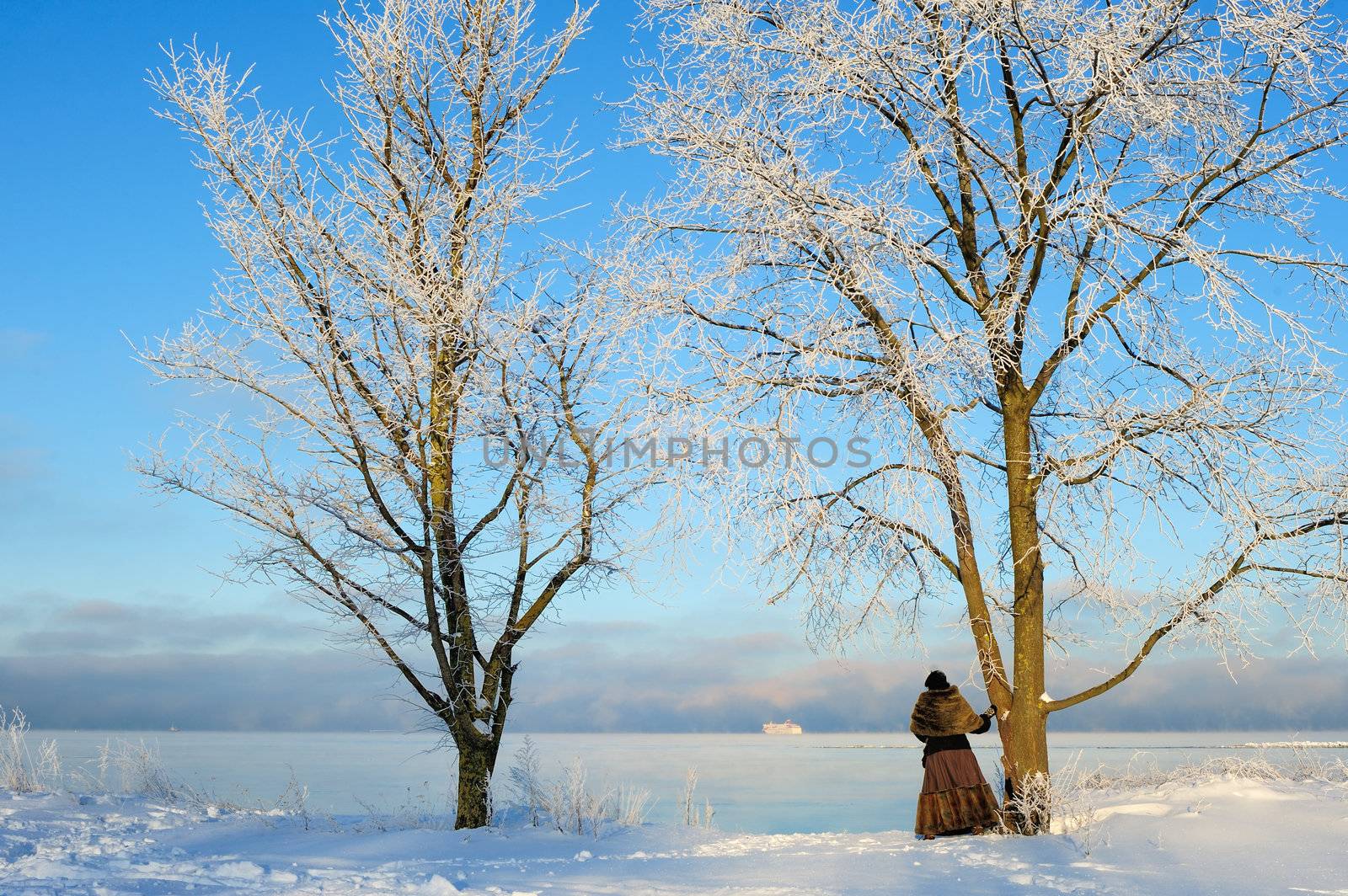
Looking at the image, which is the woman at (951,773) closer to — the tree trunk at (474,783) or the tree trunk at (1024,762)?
the tree trunk at (1024,762)

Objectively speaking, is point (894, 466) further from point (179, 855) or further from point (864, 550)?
point (179, 855)

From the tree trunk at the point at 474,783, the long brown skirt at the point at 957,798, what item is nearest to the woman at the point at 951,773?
the long brown skirt at the point at 957,798

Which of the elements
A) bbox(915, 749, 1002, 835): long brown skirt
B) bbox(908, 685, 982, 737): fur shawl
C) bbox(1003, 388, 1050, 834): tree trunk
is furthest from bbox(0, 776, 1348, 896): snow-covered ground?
bbox(908, 685, 982, 737): fur shawl

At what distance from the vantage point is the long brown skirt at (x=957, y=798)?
959cm

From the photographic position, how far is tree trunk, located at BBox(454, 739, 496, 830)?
10.7 meters

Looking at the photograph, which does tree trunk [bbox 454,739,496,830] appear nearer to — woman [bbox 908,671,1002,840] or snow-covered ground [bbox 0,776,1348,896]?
snow-covered ground [bbox 0,776,1348,896]

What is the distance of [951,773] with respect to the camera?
966 centimetres

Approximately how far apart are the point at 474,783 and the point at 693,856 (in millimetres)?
3261

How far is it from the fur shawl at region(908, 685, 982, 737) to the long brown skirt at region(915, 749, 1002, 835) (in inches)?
8.1

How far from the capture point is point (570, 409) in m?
11.6

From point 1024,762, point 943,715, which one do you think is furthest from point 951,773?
point 1024,762

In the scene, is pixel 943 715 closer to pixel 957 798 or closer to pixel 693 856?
pixel 957 798

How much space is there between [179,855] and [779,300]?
6.54 m

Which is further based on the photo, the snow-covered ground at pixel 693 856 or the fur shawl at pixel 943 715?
the fur shawl at pixel 943 715
